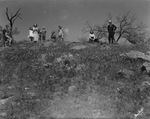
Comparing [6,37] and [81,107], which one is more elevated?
[6,37]

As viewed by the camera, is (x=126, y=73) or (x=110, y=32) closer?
(x=126, y=73)

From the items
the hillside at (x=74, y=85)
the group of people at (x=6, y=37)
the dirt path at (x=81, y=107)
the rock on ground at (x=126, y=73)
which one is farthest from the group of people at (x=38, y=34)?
the dirt path at (x=81, y=107)

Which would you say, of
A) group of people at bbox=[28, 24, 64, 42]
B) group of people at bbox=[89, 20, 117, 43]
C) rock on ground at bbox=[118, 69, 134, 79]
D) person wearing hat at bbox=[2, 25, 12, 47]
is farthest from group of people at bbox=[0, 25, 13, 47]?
rock on ground at bbox=[118, 69, 134, 79]

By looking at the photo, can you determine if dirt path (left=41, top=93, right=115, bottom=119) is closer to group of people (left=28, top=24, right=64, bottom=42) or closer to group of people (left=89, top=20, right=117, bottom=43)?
group of people (left=89, top=20, right=117, bottom=43)

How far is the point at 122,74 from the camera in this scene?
16406mm

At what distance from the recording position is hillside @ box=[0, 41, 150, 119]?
12516mm

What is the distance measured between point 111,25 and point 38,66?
9853 mm

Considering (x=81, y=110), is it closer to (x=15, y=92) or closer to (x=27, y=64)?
(x=15, y=92)

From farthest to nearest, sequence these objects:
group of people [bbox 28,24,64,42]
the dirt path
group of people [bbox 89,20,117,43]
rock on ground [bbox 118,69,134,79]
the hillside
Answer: group of people [bbox 28,24,64,42]
group of people [bbox 89,20,117,43]
rock on ground [bbox 118,69,134,79]
the hillside
the dirt path

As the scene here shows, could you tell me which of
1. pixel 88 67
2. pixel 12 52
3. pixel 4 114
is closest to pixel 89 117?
pixel 4 114

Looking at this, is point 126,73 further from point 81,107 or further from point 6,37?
point 6,37

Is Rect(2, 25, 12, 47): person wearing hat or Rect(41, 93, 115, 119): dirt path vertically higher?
Rect(2, 25, 12, 47): person wearing hat

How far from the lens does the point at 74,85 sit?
15.4 metres

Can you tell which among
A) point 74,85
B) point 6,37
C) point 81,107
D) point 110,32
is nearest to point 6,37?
point 6,37
